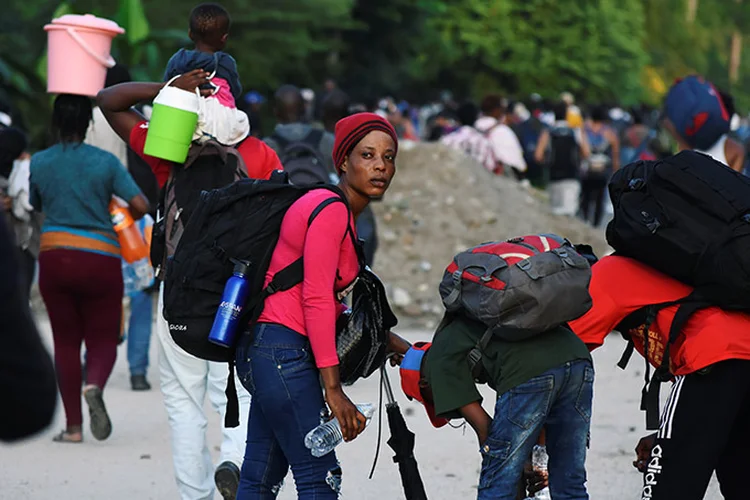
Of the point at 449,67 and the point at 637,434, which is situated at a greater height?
the point at 637,434

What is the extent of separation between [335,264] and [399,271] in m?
10.8

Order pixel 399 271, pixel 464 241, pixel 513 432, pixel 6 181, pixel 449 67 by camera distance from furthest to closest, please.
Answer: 1. pixel 449 67
2. pixel 464 241
3. pixel 399 271
4. pixel 6 181
5. pixel 513 432

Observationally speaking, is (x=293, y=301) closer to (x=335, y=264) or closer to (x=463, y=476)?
(x=335, y=264)

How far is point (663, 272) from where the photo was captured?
4582 millimetres

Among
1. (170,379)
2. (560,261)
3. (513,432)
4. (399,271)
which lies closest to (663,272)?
(560,261)

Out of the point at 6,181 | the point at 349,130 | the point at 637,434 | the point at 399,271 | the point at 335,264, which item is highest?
the point at 349,130

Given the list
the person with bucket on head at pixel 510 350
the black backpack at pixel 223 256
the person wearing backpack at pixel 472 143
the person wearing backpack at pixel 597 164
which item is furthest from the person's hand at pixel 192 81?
the person wearing backpack at pixel 597 164

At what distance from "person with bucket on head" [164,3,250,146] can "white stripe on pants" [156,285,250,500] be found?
684mm

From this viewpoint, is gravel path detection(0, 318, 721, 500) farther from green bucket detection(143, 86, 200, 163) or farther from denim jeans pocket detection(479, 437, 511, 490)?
denim jeans pocket detection(479, 437, 511, 490)

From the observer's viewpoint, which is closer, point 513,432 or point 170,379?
point 513,432

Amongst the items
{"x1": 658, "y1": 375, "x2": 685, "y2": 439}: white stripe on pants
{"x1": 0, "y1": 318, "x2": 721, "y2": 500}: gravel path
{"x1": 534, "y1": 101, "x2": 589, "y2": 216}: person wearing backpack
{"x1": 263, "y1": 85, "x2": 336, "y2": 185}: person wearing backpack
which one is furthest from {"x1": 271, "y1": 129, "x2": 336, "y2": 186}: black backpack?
{"x1": 534, "y1": 101, "x2": 589, "y2": 216}: person wearing backpack

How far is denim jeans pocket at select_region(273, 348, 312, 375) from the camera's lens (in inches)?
181

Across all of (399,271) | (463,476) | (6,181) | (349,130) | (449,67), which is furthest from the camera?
(449,67)

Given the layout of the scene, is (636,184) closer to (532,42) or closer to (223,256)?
(223,256)
